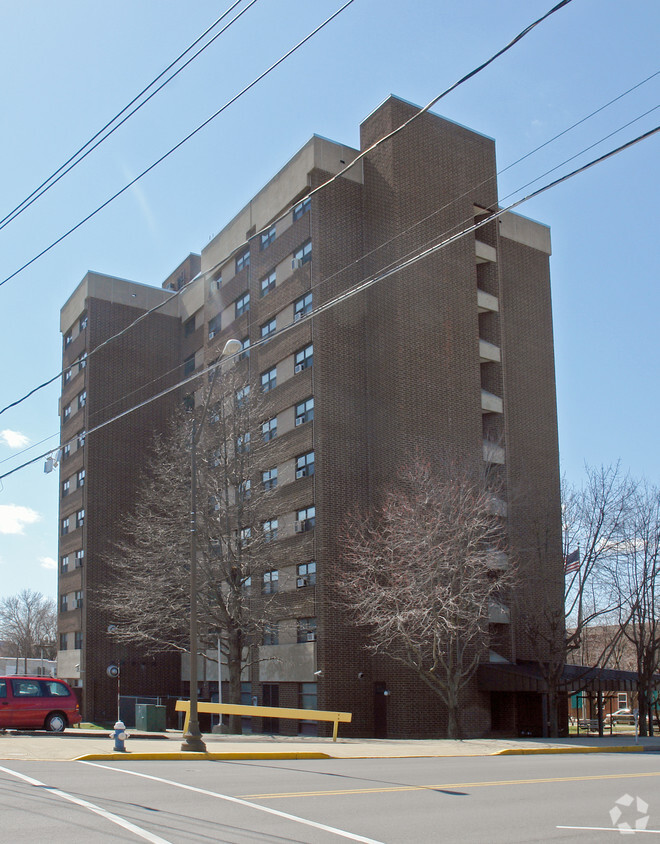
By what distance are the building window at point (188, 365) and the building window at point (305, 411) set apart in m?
14.0

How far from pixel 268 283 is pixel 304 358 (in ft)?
19.6

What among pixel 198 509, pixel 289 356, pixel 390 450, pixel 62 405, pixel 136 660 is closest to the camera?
pixel 198 509

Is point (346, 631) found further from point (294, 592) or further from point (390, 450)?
point (390, 450)

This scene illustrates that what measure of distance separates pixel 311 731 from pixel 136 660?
46.4 feet

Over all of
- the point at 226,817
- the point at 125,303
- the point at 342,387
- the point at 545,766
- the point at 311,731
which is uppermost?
the point at 125,303

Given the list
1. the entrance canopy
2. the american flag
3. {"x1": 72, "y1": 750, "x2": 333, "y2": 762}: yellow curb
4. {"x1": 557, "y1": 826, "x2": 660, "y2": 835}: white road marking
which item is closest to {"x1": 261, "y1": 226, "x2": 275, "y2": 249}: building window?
the american flag

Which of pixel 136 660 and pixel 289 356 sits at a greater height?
pixel 289 356

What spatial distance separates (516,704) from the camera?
37438mm

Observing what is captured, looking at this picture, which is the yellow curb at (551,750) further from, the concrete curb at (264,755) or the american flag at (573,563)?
the american flag at (573,563)

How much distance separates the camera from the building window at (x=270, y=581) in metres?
39.3

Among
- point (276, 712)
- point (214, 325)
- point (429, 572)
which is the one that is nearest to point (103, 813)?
point (276, 712)

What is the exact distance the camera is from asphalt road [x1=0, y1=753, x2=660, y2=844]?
31.3ft

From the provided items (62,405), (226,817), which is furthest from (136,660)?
(226,817)

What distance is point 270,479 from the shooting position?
4069 cm
